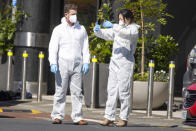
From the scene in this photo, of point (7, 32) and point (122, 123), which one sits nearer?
point (122, 123)

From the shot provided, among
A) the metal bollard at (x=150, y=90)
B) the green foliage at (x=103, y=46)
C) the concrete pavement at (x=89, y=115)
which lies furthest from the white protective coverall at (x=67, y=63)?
the green foliage at (x=103, y=46)

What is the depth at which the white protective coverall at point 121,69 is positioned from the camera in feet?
31.8

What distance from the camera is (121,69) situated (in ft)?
31.9

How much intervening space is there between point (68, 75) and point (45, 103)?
4.72 m

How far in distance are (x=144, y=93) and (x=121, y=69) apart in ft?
11.7

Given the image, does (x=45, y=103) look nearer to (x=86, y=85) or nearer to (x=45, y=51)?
(x=86, y=85)

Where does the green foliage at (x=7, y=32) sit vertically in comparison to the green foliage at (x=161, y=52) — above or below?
above

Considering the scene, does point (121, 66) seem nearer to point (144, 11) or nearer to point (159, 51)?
point (144, 11)

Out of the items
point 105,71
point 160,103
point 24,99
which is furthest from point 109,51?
point 24,99

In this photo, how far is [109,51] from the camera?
554 inches

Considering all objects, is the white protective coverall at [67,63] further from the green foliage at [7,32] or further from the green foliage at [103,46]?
the green foliage at [7,32]

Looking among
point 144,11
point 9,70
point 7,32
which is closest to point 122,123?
point 144,11

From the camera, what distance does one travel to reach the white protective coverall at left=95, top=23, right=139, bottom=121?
382 inches

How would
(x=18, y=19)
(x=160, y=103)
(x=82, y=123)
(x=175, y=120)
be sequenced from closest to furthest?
(x=82, y=123) < (x=175, y=120) < (x=160, y=103) < (x=18, y=19)
